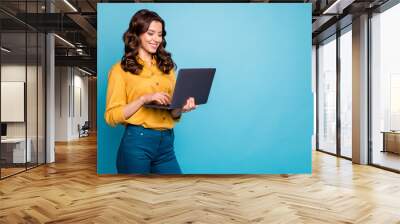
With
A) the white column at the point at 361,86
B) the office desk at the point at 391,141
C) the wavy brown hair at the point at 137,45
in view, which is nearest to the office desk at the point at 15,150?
the wavy brown hair at the point at 137,45

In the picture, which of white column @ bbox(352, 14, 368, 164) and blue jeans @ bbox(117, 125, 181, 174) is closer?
blue jeans @ bbox(117, 125, 181, 174)

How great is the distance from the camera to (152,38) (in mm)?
2355

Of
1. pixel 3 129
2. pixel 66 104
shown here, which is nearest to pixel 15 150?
pixel 3 129

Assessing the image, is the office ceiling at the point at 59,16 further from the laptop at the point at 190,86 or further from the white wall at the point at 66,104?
the white wall at the point at 66,104

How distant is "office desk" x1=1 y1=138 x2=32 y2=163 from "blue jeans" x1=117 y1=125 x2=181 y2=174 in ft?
15.0

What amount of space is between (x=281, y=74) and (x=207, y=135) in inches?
55.0

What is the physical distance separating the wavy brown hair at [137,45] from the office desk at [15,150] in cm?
468

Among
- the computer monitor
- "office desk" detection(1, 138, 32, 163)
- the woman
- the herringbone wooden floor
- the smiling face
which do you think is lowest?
the herringbone wooden floor

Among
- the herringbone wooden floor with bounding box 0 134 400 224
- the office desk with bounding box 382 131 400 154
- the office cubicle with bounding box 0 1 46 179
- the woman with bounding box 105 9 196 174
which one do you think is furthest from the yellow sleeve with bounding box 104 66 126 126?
the office desk with bounding box 382 131 400 154

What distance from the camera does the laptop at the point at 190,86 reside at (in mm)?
2416

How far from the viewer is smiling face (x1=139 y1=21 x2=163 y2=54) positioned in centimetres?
232

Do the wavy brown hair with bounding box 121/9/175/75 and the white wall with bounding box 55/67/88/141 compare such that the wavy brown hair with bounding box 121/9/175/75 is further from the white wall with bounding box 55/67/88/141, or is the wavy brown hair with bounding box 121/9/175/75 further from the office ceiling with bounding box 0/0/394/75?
the white wall with bounding box 55/67/88/141

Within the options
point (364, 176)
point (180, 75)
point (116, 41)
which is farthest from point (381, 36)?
point (180, 75)

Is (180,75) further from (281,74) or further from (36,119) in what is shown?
(36,119)
